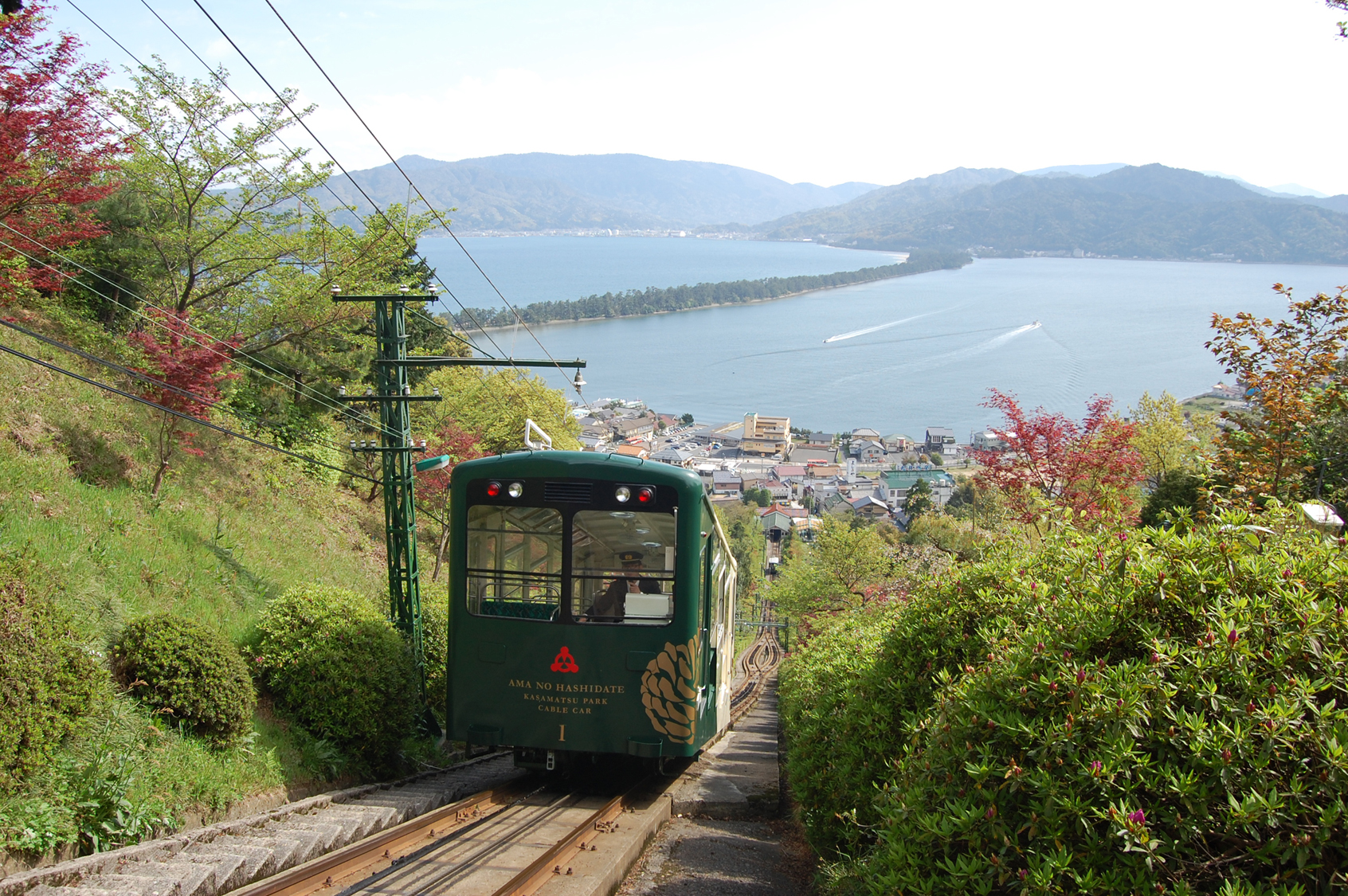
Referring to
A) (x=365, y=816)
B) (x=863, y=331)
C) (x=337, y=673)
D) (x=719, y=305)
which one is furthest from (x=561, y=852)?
(x=719, y=305)

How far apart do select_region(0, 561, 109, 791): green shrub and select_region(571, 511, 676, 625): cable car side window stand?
10.9ft

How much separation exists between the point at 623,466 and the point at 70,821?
4.09 metres

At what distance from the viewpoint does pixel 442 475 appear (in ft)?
59.7

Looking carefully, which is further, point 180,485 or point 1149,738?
point 180,485

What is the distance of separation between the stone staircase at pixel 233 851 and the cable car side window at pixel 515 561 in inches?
66.9

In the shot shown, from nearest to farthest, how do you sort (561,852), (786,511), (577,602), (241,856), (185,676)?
(241,856) → (561,852) → (185,676) → (577,602) → (786,511)

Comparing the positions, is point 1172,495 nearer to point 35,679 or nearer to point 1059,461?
point 1059,461

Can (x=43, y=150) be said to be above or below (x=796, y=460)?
above

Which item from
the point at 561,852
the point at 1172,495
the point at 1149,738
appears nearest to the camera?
the point at 1149,738

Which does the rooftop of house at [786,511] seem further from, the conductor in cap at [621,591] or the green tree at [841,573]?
the conductor in cap at [621,591]

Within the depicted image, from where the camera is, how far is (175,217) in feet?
51.5

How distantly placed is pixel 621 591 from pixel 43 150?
40.7 feet

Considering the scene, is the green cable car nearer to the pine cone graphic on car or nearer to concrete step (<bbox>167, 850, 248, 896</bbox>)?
the pine cone graphic on car

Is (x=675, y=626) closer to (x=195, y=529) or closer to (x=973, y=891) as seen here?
(x=973, y=891)
